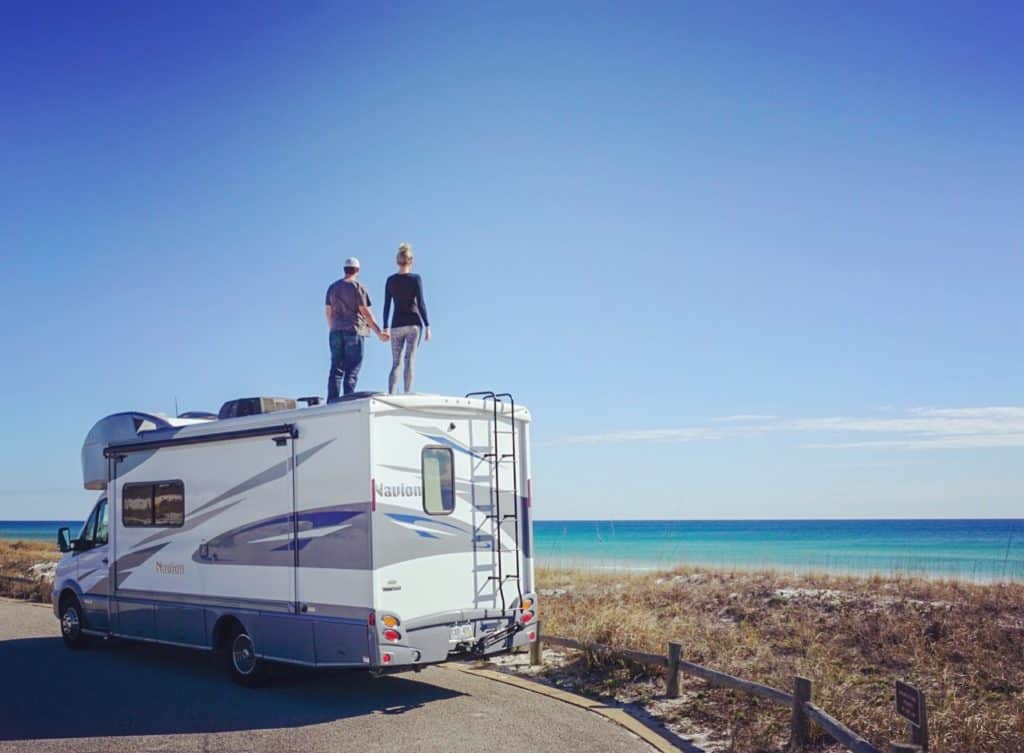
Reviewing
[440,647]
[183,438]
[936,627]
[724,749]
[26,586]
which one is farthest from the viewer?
[26,586]

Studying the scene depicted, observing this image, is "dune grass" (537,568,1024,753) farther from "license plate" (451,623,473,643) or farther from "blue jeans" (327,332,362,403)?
"blue jeans" (327,332,362,403)

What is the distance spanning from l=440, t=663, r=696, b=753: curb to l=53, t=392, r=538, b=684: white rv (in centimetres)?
69

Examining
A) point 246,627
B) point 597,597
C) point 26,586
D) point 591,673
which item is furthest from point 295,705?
point 26,586

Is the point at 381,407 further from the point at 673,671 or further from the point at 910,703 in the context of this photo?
the point at 910,703

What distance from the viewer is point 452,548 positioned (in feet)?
33.3

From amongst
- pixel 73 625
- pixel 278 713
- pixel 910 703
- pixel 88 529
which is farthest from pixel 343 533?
pixel 73 625

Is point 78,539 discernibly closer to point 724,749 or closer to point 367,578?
point 367,578

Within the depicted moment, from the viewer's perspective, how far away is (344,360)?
12516 mm

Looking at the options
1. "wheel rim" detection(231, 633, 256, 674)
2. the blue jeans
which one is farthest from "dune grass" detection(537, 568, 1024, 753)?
the blue jeans

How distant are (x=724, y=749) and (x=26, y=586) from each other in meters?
18.2

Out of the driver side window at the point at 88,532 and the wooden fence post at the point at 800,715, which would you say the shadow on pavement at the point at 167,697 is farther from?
the wooden fence post at the point at 800,715

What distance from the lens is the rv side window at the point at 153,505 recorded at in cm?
1193

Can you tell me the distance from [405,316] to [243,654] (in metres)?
4.41

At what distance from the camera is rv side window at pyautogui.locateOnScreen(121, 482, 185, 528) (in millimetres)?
11930
